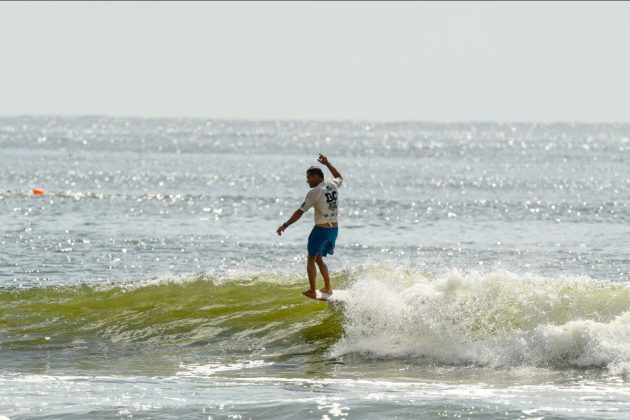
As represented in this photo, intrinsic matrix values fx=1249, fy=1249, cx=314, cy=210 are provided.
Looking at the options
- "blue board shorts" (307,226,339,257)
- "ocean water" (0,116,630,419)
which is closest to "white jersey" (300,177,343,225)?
"blue board shorts" (307,226,339,257)

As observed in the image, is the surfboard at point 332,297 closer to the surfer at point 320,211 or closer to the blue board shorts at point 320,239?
the surfer at point 320,211

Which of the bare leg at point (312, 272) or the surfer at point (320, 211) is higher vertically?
the surfer at point (320, 211)

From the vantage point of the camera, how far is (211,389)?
47.7 feet

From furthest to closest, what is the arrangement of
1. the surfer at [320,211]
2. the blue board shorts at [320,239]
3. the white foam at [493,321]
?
the blue board shorts at [320,239] → the surfer at [320,211] → the white foam at [493,321]

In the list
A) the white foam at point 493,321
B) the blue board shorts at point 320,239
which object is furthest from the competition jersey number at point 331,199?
the white foam at point 493,321

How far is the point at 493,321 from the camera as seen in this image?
17.3m

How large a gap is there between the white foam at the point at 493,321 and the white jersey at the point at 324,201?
1228 millimetres

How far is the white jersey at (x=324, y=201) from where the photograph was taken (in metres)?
17.4

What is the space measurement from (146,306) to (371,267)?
3874 millimetres

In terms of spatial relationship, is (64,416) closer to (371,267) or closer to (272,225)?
Result: (371,267)

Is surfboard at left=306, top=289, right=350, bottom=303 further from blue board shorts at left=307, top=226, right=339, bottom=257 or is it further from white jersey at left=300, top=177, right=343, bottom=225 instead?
white jersey at left=300, top=177, right=343, bottom=225

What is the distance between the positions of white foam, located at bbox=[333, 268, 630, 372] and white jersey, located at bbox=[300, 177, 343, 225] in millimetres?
1228

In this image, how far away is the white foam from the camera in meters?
16.2

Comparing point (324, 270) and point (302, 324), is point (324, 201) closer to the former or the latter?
point (324, 270)
